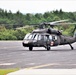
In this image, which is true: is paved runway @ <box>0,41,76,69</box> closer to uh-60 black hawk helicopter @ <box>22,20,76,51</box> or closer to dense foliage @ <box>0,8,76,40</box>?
uh-60 black hawk helicopter @ <box>22,20,76,51</box>

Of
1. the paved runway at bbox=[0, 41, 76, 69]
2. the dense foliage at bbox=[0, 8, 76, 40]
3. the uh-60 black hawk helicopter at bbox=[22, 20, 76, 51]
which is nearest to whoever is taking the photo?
the paved runway at bbox=[0, 41, 76, 69]

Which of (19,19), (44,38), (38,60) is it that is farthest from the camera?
(19,19)

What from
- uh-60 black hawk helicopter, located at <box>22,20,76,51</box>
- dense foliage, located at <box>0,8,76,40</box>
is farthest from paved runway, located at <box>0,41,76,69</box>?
dense foliage, located at <box>0,8,76,40</box>

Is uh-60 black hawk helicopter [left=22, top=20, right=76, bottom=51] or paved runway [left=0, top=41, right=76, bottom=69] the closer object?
paved runway [left=0, top=41, right=76, bottom=69]

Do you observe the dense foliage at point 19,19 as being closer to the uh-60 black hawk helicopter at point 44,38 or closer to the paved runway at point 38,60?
the uh-60 black hawk helicopter at point 44,38

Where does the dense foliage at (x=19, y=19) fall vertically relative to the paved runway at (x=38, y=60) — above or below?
below

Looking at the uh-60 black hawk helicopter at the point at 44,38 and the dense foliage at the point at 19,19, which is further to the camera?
the dense foliage at the point at 19,19

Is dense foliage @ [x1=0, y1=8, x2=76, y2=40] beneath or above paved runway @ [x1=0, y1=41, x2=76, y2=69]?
beneath

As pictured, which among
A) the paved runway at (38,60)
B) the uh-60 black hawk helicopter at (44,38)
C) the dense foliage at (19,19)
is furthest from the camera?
the dense foliage at (19,19)

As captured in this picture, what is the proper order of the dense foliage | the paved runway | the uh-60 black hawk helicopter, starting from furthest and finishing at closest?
the dense foliage
the uh-60 black hawk helicopter
the paved runway

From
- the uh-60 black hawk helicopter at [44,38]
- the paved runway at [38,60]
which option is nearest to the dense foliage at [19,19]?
the uh-60 black hawk helicopter at [44,38]

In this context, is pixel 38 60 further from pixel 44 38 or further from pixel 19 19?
pixel 19 19

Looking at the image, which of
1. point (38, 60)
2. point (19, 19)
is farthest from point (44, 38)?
point (19, 19)

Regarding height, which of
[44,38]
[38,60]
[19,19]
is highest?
[38,60]
